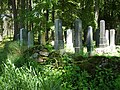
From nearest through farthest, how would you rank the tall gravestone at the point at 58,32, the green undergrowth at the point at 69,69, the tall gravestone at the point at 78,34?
the green undergrowth at the point at 69,69, the tall gravestone at the point at 58,32, the tall gravestone at the point at 78,34

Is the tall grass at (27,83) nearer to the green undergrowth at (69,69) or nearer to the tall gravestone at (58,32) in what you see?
the green undergrowth at (69,69)

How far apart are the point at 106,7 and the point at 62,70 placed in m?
24.9

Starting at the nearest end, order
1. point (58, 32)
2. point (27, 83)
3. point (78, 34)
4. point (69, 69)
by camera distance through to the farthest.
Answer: point (27, 83) < point (69, 69) < point (58, 32) < point (78, 34)

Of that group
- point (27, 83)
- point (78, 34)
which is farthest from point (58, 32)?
point (27, 83)

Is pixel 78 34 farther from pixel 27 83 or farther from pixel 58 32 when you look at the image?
pixel 27 83

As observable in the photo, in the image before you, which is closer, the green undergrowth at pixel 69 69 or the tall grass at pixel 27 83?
the tall grass at pixel 27 83

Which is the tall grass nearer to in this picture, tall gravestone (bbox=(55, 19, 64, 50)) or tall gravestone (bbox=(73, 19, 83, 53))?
tall gravestone (bbox=(55, 19, 64, 50))

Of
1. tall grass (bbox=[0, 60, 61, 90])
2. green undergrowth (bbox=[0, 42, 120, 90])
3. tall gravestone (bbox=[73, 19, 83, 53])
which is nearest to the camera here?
tall grass (bbox=[0, 60, 61, 90])

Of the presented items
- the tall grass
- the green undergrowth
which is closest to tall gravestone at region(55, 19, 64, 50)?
the green undergrowth

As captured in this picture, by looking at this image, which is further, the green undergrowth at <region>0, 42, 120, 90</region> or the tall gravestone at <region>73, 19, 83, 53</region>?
the tall gravestone at <region>73, 19, 83, 53</region>

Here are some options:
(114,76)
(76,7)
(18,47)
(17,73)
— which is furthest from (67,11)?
(17,73)

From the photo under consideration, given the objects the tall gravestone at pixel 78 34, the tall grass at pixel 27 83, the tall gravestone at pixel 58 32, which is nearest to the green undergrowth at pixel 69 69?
the tall grass at pixel 27 83

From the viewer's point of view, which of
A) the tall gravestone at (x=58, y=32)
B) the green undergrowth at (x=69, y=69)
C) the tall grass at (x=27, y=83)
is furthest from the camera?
the tall gravestone at (x=58, y=32)

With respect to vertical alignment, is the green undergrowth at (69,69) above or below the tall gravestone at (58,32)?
below
